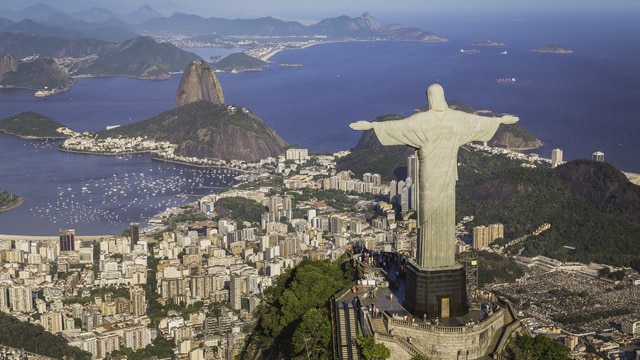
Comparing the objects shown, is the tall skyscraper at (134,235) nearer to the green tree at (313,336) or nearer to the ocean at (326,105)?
the ocean at (326,105)

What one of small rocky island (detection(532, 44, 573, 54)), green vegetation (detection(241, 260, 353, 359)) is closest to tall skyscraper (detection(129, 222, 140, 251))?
green vegetation (detection(241, 260, 353, 359))

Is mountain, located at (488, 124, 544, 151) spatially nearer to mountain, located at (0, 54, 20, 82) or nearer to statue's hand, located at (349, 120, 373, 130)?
statue's hand, located at (349, 120, 373, 130)

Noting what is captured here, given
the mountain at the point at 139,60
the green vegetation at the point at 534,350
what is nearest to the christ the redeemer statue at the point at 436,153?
the green vegetation at the point at 534,350

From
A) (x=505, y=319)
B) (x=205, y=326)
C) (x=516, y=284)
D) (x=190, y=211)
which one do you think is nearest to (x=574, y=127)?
(x=190, y=211)

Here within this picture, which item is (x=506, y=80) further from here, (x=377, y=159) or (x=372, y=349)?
(x=372, y=349)

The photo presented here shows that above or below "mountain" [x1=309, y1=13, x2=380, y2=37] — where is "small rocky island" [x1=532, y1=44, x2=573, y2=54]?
below

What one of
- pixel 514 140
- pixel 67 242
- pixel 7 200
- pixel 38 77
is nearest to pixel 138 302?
→ pixel 67 242

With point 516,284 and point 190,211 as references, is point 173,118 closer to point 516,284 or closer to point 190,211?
point 190,211

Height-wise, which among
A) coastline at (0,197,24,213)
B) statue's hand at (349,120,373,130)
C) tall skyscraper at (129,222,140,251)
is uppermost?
statue's hand at (349,120,373,130)
